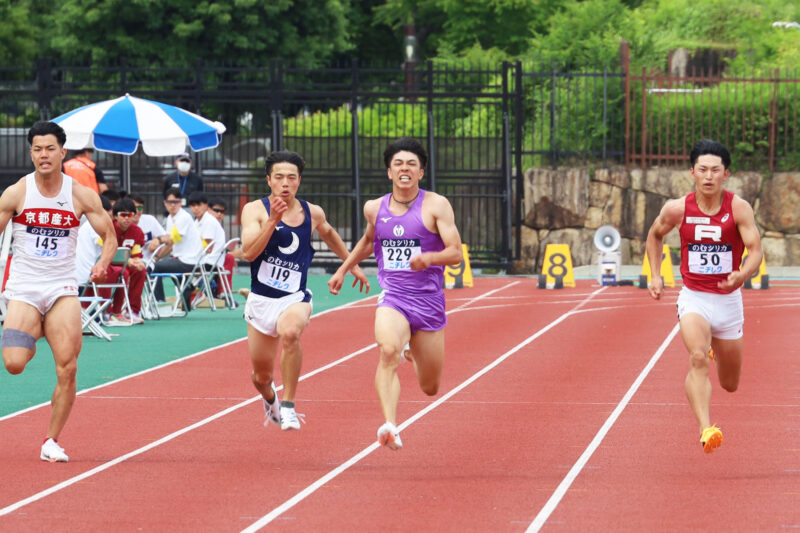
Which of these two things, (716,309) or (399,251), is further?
(399,251)

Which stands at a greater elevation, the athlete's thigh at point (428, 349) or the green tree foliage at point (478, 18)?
the green tree foliage at point (478, 18)

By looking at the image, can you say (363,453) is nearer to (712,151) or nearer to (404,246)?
(404,246)

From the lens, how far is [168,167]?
94.3ft

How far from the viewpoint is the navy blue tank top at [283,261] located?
941cm

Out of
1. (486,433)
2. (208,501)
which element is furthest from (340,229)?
(208,501)

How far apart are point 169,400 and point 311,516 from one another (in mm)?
4715

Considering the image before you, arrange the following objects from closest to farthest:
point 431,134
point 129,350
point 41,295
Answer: point 41,295 → point 129,350 → point 431,134

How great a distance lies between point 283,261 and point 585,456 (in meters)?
2.28

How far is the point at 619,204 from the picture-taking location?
28125mm

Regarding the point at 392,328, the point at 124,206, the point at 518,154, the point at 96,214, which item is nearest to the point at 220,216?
the point at 124,206

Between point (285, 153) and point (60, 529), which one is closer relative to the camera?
point (60, 529)

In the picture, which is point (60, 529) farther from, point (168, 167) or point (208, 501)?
point (168, 167)

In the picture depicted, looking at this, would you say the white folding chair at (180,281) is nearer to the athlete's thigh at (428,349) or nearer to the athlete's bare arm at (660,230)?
the athlete's thigh at (428,349)

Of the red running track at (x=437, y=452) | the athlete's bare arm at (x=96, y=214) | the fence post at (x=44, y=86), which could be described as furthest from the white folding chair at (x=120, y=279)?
the fence post at (x=44, y=86)
